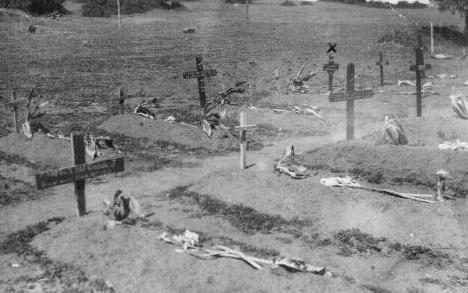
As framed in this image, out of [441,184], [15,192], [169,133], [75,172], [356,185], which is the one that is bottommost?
[15,192]

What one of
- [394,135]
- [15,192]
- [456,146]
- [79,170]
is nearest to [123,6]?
[15,192]

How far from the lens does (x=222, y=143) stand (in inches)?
653

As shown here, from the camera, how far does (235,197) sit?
11234 mm

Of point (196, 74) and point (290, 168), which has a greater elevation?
point (196, 74)

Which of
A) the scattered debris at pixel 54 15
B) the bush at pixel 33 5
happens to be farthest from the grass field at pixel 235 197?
the bush at pixel 33 5

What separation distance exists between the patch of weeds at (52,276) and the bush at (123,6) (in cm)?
3863

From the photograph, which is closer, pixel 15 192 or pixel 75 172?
pixel 75 172

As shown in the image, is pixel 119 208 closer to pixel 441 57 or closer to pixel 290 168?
pixel 290 168

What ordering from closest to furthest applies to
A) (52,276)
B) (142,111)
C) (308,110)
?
(52,276) → (142,111) → (308,110)

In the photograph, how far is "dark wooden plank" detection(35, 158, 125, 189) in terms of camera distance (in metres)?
9.25

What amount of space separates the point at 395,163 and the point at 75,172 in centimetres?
643

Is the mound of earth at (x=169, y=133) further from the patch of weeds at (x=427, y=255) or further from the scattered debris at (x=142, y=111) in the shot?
the patch of weeds at (x=427, y=255)

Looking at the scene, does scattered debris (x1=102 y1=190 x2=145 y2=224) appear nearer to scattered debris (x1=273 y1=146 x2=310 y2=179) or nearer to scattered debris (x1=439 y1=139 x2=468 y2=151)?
scattered debris (x1=273 y1=146 x2=310 y2=179)

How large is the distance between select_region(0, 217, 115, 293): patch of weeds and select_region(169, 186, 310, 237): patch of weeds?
292 centimetres
